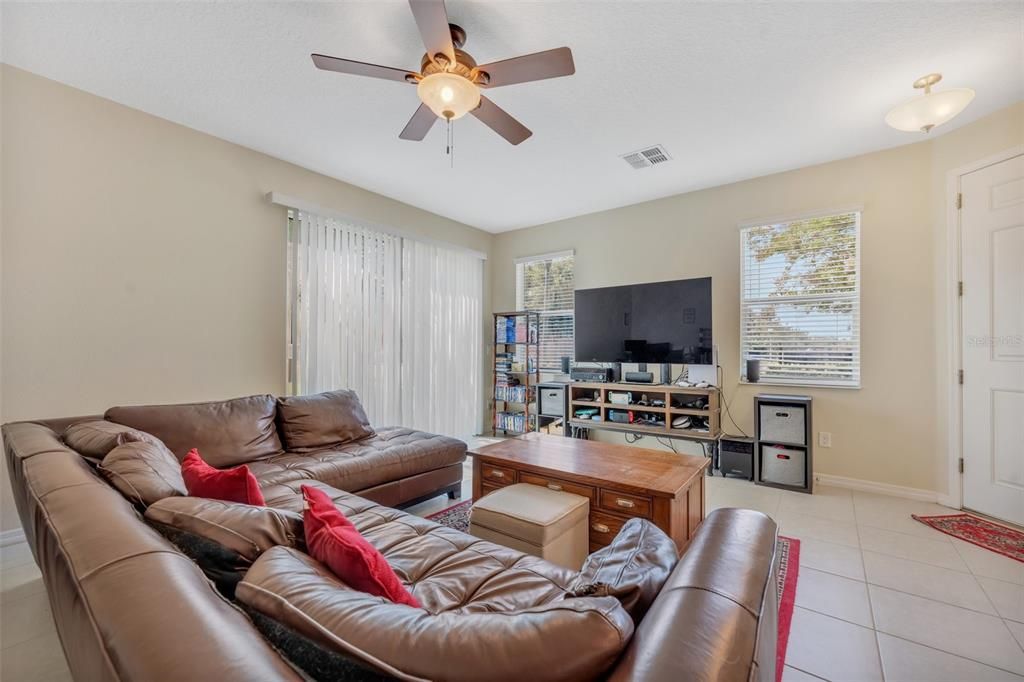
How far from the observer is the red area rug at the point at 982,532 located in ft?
7.66

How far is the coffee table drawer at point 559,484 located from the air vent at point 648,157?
2574mm

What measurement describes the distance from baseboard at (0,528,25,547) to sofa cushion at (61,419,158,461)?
1.07 m

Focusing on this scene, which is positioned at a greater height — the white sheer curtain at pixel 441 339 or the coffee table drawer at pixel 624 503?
the white sheer curtain at pixel 441 339

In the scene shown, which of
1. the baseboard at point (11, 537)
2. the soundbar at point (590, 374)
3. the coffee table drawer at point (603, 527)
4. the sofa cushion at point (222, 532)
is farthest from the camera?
the soundbar at point (590, 374)

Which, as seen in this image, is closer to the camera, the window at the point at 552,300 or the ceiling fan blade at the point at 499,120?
the ceiling fan blade at the point at 499,120

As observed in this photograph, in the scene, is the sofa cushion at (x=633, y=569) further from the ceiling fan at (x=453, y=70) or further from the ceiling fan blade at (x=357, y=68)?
the ceiling fan blade at (x=357, y=68)

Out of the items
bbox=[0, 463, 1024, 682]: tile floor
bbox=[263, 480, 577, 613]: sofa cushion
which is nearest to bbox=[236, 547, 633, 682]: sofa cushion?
bbox=[263, 480, 577, 613]: sofa cushion

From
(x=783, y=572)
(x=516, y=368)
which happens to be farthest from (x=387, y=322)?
(x=783, y=572)

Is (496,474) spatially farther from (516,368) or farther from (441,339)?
(516,368)

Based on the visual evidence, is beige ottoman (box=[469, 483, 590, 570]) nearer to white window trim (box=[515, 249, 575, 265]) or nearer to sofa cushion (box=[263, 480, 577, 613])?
sofa cushion (box=[263, 480, 577, 613])

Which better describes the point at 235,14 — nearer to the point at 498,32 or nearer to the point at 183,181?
the point at 498,32

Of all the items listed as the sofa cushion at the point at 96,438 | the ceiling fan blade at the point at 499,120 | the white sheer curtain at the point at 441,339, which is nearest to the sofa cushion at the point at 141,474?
the sofa cushion at the point at 96,438

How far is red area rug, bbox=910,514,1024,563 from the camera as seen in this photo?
2.34 m

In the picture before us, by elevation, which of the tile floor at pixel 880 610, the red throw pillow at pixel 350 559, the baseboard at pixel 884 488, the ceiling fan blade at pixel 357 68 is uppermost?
the ceiling fan blade at pixel 357 68
